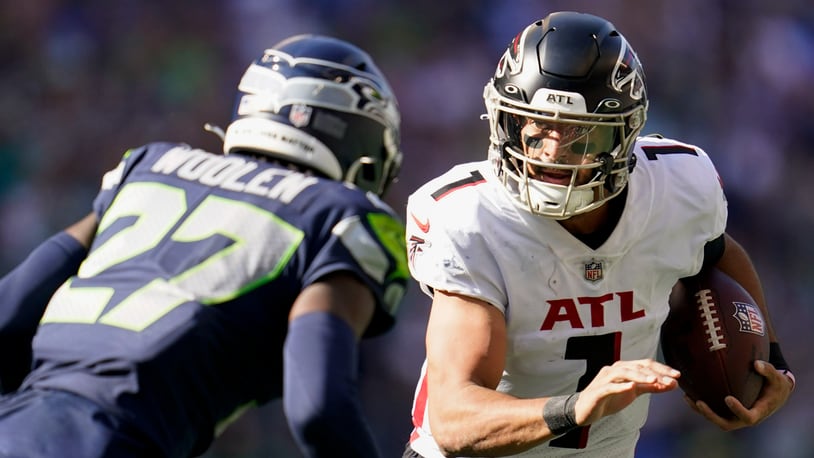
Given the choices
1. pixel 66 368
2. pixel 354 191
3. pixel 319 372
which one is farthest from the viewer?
pixel 354 191

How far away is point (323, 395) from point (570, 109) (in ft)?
2.75

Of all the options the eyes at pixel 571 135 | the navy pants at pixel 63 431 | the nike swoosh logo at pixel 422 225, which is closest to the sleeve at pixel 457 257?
the nike swoosh logo at pixel 422 225

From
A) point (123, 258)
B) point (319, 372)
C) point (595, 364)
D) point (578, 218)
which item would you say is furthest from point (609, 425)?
point (123, 258)

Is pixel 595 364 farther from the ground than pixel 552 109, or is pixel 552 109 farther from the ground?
pixel 552 109

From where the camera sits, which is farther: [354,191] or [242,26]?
[242,26]

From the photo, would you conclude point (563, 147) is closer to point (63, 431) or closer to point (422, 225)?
point (422, 225)

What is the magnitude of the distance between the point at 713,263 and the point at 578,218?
0.48 metres

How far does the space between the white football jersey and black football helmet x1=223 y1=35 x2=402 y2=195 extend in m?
0.52

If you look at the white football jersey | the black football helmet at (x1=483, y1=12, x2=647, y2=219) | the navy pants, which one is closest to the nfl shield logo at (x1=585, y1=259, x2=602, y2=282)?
the white football jersey

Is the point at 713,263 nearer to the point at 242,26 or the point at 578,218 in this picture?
the point at 578,218

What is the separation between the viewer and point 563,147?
274 centimetres

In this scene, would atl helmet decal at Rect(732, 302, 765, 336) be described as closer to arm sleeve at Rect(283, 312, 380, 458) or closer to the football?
the football

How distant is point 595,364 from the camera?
9.23 ft

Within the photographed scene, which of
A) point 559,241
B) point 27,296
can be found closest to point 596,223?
point 559,241
